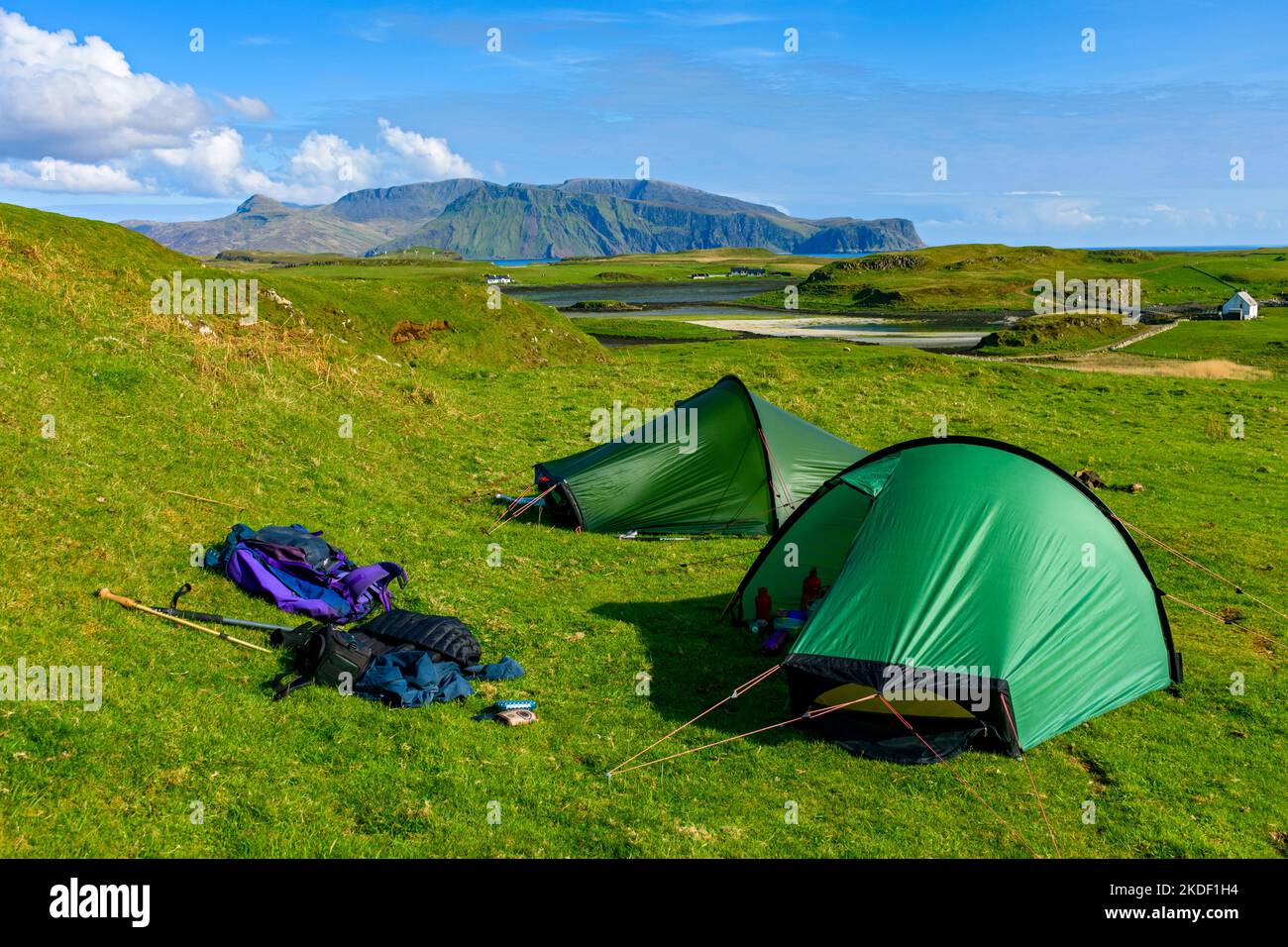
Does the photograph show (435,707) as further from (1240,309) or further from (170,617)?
(1240,309)

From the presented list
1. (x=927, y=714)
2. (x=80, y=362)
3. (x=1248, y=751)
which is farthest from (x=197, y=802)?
Answer: (x=80, y=362)

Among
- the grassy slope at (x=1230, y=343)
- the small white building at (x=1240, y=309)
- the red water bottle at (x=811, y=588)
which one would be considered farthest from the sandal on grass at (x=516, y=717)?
the small white building at (x=1240, y=309)

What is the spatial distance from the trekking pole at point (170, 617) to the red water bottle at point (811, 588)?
7662 mm

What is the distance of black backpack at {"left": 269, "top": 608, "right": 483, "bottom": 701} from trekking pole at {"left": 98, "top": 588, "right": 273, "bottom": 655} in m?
0.35

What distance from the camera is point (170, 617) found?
11.3m

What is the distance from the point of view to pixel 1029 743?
10.1m

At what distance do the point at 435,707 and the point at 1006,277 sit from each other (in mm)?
158766

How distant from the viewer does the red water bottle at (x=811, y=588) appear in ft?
44.4

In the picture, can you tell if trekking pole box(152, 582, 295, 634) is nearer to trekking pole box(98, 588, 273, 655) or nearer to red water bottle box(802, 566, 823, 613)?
trekking pole box(98, 588, 273, 655)

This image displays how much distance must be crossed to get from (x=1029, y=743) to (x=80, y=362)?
1908cm

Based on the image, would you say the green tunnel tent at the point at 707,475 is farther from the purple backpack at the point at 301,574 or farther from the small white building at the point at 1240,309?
the small white building at the point at 1240,309

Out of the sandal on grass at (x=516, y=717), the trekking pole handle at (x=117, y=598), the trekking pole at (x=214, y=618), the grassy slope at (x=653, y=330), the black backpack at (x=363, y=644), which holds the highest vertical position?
the grassy slope at (x=653, y=330)
